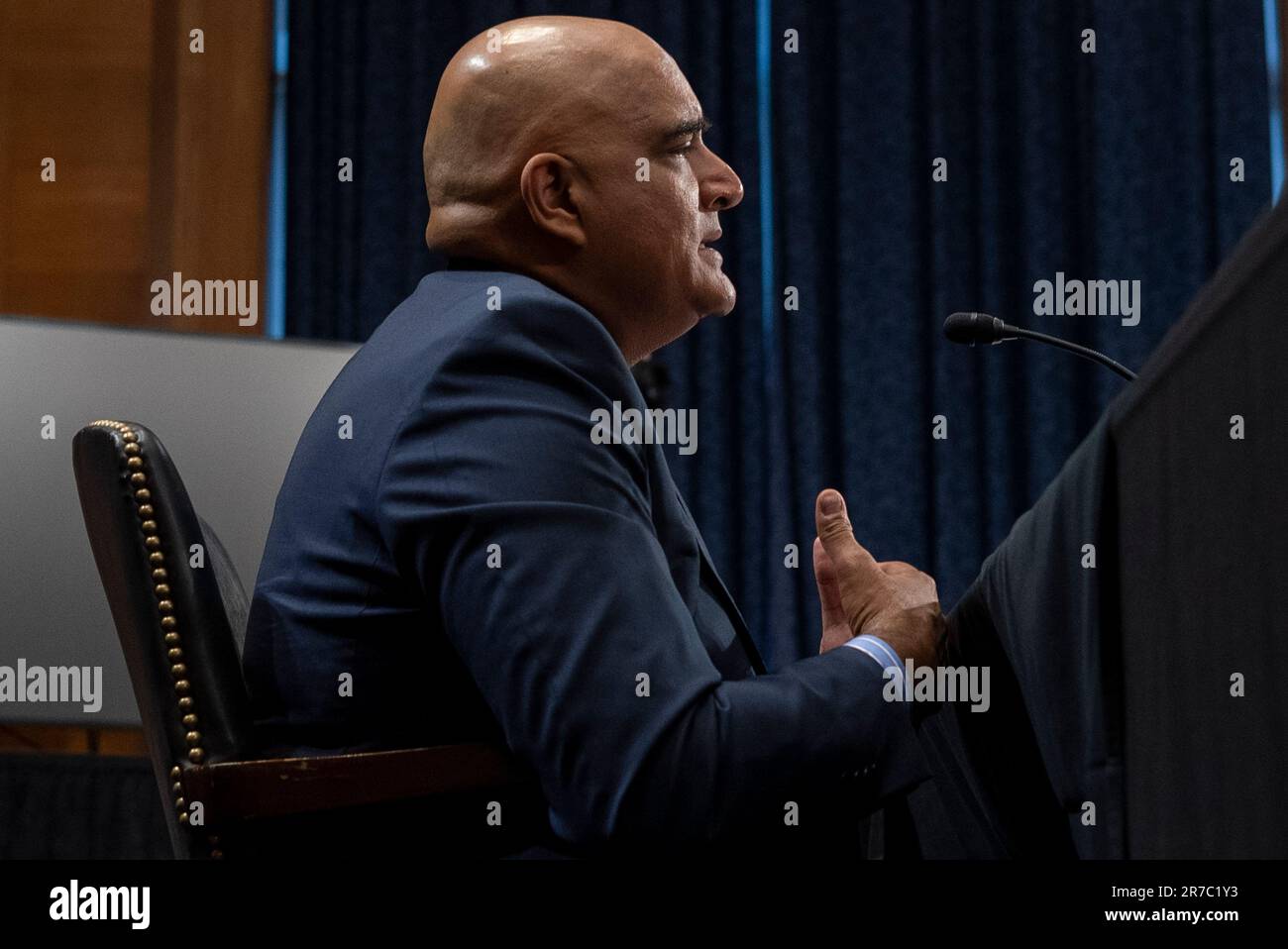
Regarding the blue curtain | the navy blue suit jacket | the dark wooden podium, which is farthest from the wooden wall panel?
the dark wooden podium

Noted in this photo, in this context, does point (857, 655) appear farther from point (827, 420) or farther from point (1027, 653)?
point (827, 420)

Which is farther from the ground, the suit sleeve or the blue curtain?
the blue curtain

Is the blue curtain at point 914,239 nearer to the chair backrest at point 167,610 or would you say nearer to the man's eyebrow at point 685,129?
the man's eyebrow at point 685,129

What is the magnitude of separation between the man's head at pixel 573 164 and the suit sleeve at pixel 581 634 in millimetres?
225

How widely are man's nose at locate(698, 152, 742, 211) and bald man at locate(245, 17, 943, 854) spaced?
0.01m

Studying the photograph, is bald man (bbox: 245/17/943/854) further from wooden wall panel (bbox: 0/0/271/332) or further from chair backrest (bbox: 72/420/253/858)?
wooden wall panel (bbox: 0/0/271/332)

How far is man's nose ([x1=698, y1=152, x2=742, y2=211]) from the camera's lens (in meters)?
1.29

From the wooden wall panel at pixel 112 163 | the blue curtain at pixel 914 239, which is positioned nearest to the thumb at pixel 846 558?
the blue curtain at pixel 914 239

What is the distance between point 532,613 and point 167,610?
0.33 metres

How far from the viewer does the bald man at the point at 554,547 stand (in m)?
0.92

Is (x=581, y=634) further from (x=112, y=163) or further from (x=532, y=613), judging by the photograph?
(x=112, y=163)

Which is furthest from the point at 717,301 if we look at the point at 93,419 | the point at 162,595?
the point at 93,419

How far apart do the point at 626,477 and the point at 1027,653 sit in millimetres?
403
